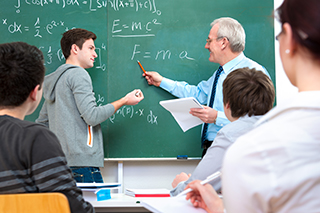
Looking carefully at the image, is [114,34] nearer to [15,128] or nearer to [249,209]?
[15,128]

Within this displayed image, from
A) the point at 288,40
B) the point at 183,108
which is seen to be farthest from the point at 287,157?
the point at 183,108

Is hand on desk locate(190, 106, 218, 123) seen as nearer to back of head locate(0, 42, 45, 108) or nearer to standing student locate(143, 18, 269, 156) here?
standing student locate(143, 18, 269, 156)

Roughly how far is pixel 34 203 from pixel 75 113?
148 cm

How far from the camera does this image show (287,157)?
57 cm

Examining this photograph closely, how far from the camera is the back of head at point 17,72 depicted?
3.89 feet

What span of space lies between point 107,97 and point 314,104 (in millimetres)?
2334

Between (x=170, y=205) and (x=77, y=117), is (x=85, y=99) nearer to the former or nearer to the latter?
(x=77, y=117)

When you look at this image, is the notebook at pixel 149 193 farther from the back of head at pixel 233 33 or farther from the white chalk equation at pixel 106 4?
the white chalk equation at pixel 106 4

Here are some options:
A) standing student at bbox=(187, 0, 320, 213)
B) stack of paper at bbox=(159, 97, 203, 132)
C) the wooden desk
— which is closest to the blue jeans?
the wooden desk

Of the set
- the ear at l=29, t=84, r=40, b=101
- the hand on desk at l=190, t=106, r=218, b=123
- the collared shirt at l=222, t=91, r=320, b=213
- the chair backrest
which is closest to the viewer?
the collared shirt at l=222, t=91, r=320, b=213

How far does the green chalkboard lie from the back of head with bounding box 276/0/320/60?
7.10 feet

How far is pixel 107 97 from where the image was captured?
2791 millimetres

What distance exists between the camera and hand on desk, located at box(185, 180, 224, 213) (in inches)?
40.5

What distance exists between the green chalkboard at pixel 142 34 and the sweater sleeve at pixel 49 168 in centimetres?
163
